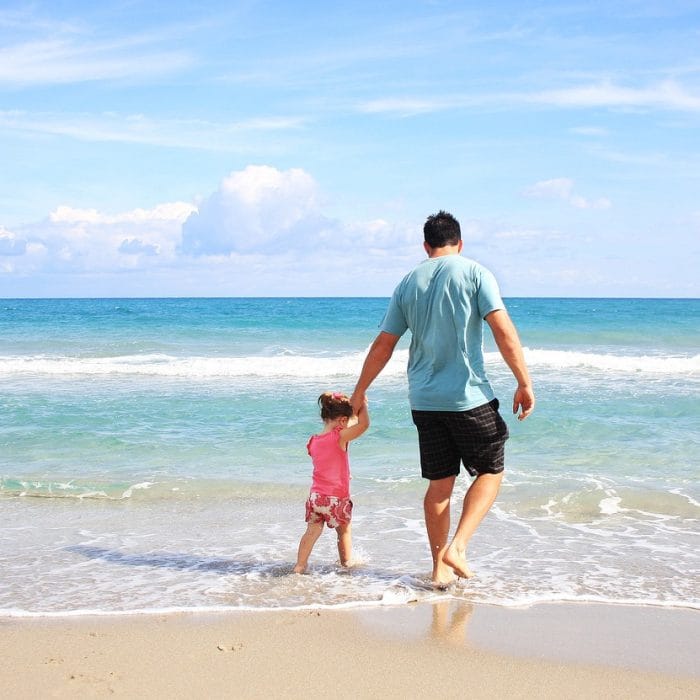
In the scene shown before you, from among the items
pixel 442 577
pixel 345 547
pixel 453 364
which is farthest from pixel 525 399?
pixel 345 547

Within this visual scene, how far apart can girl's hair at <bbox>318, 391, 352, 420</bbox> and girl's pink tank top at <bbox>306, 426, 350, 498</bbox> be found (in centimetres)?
9

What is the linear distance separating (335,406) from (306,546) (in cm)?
85

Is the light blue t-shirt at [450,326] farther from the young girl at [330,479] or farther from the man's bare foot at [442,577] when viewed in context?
the man's bare foot at [442,577]

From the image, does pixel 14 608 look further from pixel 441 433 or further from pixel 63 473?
pixel 63 473

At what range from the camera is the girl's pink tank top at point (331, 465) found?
493 cm

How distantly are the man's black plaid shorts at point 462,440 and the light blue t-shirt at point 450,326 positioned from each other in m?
0.06

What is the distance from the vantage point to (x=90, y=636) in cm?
383

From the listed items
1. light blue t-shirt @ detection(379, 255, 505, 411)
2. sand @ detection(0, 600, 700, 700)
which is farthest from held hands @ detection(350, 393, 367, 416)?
sand @ detection(0, 600, 700, 700)

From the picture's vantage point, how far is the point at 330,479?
16.3 feet

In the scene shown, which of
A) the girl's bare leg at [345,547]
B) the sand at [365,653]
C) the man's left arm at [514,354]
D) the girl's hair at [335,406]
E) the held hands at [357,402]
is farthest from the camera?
the girl's bare leg at [345,547]

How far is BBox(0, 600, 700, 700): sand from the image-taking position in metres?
3.26

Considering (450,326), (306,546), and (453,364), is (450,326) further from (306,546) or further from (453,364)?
(306,546)

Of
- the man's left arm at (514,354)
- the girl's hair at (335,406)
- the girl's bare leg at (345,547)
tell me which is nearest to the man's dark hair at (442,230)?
the man's left arm at (514,354)

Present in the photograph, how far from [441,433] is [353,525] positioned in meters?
1.99
